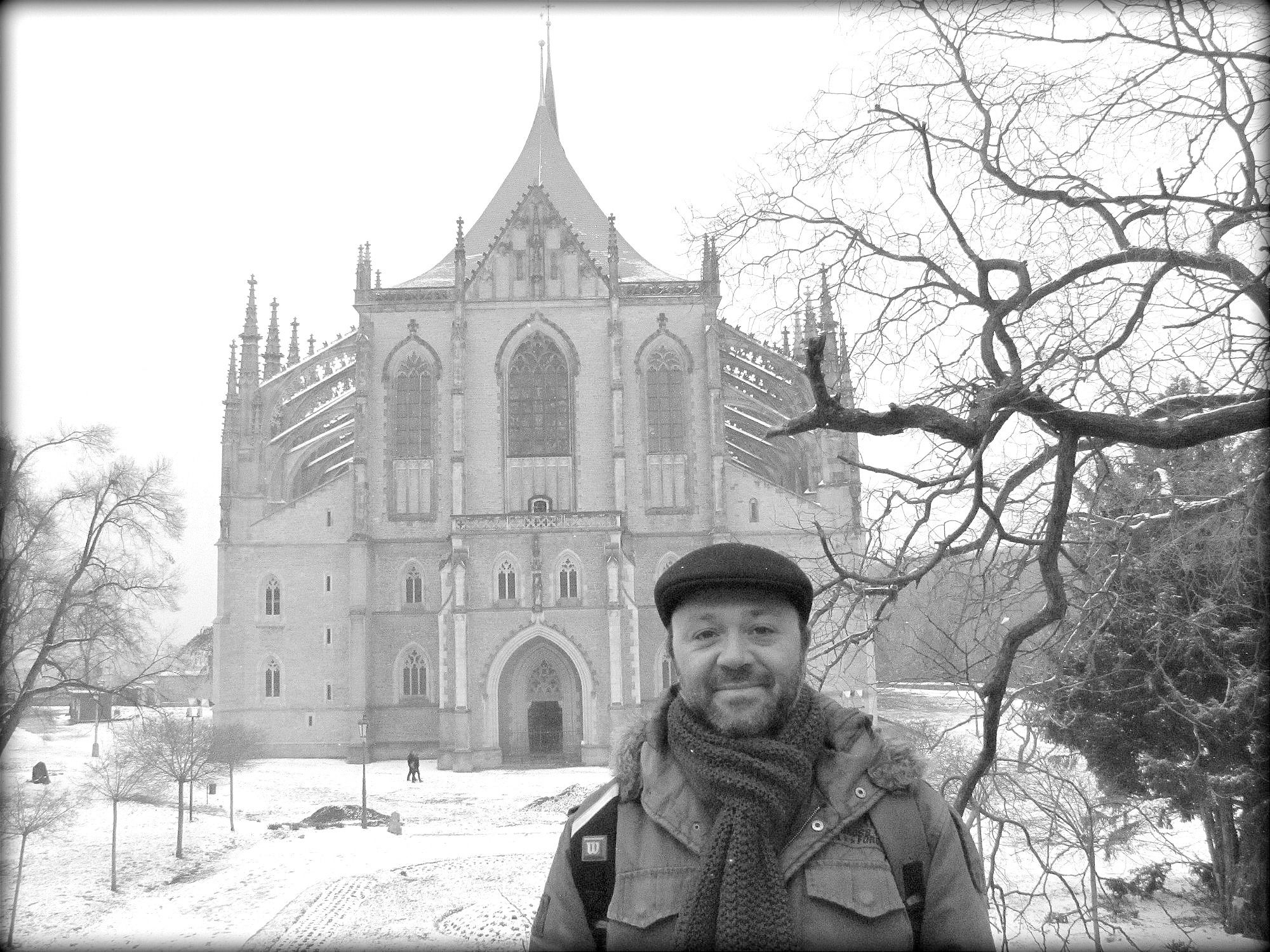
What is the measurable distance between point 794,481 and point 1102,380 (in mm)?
35568

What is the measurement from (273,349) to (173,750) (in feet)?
71.7

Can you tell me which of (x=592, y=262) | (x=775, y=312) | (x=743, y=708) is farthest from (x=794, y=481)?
(x=743, y=708)

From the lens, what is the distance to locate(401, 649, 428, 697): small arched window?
36.1 meters

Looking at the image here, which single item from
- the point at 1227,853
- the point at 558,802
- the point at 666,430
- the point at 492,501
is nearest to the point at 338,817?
the point at 558,802

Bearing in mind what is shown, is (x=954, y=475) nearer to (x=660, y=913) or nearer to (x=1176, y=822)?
(x=660, y=913)

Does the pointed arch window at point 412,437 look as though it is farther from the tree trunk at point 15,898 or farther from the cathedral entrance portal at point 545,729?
the tree trunk at point 15,898

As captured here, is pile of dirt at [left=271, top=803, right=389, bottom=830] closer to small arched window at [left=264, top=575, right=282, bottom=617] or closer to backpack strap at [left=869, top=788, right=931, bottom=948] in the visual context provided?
small arched window at [left=264, top=575, right=282, bottom=617]

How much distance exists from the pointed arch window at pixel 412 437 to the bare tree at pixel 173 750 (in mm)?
13016

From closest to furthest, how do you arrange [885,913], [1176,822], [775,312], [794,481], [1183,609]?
[885,913] → [775,312] → [1183,609] → [1176,822] → [794,481]

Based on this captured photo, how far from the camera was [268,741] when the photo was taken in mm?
35312

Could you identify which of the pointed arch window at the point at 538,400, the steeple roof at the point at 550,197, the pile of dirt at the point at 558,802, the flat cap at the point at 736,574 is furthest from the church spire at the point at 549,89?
the flat cap at the point at 736,574

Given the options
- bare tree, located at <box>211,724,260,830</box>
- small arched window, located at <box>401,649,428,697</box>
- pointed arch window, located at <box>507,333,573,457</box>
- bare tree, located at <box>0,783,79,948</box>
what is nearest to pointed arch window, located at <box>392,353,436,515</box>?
pointed arch window, located at <box>507,333,573,457</box>

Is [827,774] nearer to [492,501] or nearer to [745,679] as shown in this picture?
[745,679]

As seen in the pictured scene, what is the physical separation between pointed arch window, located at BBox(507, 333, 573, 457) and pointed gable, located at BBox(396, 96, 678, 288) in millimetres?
5925
